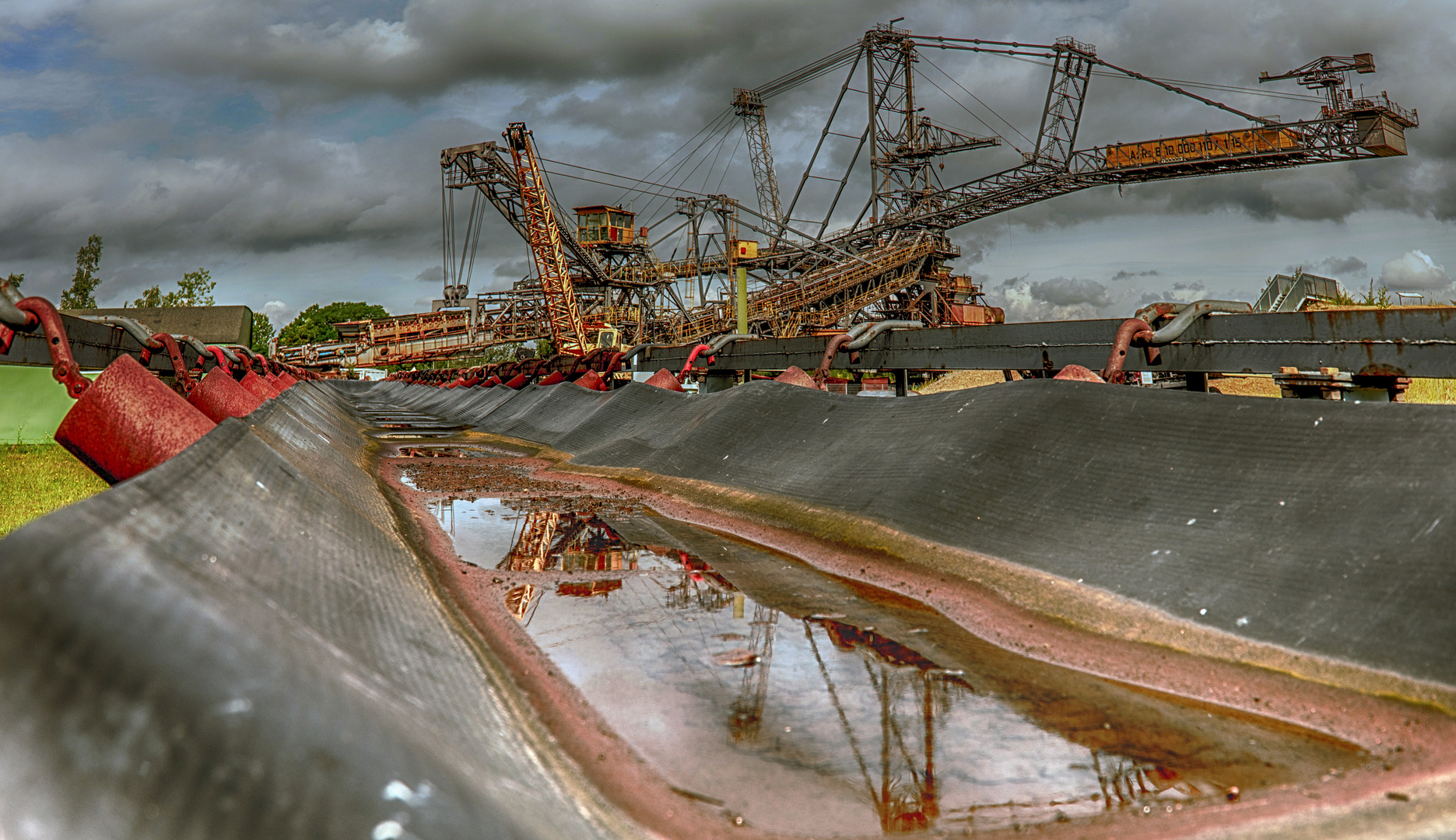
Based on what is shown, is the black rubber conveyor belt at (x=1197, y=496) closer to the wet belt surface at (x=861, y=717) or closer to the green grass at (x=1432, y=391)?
the wet belt surface at (x=861, y=717)

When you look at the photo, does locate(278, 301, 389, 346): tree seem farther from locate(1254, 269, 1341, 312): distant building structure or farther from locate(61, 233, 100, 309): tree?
locate(1254, 269, 1341, 312): distant building structure

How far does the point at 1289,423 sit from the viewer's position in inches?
82.5

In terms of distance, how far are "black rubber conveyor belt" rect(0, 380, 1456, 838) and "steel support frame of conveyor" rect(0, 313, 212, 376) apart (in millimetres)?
Answer: 726

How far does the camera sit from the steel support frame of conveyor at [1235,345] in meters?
2.86

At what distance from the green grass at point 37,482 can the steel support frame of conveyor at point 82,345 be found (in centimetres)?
59

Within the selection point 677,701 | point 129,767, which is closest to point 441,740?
point 129,767

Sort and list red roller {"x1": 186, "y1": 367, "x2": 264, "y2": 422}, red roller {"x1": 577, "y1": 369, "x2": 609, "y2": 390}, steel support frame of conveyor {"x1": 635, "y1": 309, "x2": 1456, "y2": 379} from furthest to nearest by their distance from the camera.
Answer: red roller {"x1": 577, "y1": 369, "x2": 609, "y2": 390}
red roller {"x1": 186, "y1": 367, "x2": 264, "y2": 422}
steel support frame of conveyor {"x1": 635, "y1": 309, "x2": 1456, "y2": 379}

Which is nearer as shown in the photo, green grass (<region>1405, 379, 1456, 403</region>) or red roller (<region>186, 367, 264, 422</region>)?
red roller (<region>186, 367, 264, 422</region>)

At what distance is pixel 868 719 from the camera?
149 centimetres

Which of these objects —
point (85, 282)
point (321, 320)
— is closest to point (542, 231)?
point (85, 282)

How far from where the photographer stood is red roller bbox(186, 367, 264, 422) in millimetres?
4059

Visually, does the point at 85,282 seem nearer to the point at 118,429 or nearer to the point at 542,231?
the point at 542,231

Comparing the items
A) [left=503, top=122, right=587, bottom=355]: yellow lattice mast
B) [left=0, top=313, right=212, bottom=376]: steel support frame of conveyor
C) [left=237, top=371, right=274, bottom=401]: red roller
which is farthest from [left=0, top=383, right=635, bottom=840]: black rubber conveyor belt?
[left=503, top=122, right=587, bottom=355]: yellow lattice mast

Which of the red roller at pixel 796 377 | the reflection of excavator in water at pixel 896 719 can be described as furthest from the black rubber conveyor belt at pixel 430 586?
the red roller at pixel 796 377
